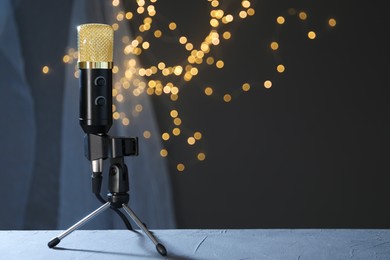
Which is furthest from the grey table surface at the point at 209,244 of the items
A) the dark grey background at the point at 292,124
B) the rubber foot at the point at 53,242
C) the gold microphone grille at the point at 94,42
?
the gold microphone grille at the point at 94,42

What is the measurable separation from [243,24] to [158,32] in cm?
34

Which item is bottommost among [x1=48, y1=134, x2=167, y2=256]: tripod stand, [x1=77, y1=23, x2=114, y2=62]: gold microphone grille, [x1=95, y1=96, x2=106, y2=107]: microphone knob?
[x1=48, y1=134, x2=167, y2=256]: tripod stand

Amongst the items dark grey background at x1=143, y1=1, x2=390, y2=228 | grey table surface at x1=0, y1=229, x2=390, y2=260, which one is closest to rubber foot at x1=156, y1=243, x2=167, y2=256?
grey table surface at x1=0, y1=229, x2=390, y2=260

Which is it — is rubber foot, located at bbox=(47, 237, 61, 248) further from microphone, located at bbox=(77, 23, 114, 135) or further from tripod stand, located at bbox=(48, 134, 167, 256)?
microphone, located at bbox=(77, 23, 114, 135)

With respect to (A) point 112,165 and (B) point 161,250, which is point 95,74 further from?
(B) point 161,250

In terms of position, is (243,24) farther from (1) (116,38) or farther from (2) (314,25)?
(1) (116,38)

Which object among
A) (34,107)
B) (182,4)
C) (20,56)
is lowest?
(34,107)

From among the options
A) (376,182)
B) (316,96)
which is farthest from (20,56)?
(376,182)

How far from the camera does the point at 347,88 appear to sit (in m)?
2.21

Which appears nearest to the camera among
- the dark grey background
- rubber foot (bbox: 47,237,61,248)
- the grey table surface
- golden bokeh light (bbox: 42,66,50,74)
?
the grey table surface

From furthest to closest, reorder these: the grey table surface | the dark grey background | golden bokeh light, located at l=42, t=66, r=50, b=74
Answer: golden bokeh light, located at l=42, t=66, r=50, b=74, the dark grey background, the grey table surface

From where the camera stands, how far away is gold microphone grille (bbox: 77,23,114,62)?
184 cm

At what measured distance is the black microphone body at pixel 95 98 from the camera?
1.85 meters

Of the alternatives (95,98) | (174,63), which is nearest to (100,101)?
(95,98)
